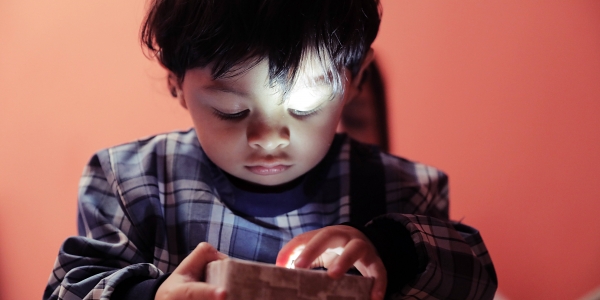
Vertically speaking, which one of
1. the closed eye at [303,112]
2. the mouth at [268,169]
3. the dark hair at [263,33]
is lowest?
the mouth at [268,169]

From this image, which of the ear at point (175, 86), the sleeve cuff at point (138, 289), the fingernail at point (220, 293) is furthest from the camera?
the ear at point (175, 86)

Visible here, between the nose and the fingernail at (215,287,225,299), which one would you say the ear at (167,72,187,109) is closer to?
the nose

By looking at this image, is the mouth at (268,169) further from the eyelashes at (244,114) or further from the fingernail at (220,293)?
the fingernail at (220,293)

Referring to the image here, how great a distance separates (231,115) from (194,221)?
17 cm

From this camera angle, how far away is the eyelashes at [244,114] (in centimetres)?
56

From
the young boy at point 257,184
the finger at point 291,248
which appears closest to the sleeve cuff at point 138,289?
the young boy at point 257,184

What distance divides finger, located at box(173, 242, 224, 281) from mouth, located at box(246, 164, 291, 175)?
0.44ft

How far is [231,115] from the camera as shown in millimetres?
562

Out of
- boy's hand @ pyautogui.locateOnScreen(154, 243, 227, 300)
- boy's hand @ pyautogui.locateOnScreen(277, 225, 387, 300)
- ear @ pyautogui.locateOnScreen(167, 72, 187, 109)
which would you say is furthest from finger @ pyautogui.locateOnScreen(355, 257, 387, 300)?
ear @ pyautogui.locateOnScreen(167, 72, 187, 109)

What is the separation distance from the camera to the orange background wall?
70 cm

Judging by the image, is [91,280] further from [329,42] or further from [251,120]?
[329,42]

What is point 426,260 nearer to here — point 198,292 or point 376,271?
point 376,271

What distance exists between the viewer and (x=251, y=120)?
1.81ft

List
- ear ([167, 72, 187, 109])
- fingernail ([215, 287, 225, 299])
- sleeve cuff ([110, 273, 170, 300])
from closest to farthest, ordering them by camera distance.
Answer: fingernail ([215, 287, 225, 299]), sleeve cuff ([110, 273, 170, 300]), ear ([167, 72, 187, 109])
